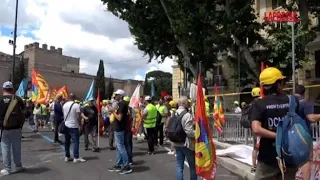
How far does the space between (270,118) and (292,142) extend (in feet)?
1.29

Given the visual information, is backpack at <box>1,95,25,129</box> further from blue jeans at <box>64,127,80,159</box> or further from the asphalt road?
blue jeans at <box>64,127,80,159</box>

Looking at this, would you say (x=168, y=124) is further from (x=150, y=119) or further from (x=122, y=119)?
(x=150, y=119)

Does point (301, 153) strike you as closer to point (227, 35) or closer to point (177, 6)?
point (227, 35)

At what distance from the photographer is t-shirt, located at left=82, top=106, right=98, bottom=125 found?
13.3m

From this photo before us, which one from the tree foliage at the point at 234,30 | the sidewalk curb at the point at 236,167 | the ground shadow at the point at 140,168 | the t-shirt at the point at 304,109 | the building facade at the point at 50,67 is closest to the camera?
the t-shirt at the point at 304,109

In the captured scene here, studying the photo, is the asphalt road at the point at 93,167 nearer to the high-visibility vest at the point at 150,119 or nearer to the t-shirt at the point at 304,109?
the high-visibility vest at the point at 150,119

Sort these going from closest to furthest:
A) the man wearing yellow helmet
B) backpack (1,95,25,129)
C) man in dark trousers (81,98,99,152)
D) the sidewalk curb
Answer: the man wearing yellow helmet
the sidewalk curb
backpack (1,95,25,129)
man in dark trousers (81,98,99,152)

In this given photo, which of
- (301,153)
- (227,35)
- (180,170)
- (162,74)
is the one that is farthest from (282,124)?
(162,74)

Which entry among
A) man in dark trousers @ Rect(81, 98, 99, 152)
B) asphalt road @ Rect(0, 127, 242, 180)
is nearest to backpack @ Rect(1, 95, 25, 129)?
asphalt road @ Rect(0, 127, 242, 180)

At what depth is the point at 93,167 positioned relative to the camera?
1012cm

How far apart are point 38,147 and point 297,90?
10.8 m

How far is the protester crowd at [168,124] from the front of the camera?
4160 millimetres

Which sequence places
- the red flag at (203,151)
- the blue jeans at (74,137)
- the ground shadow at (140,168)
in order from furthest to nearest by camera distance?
the blue jeans at (74,137) < the ground shadow at (140,168) < the red flag at (203,151)

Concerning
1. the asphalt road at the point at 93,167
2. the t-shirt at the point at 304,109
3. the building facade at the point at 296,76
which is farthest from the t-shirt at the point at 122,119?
the building facade at the point at 296,76
